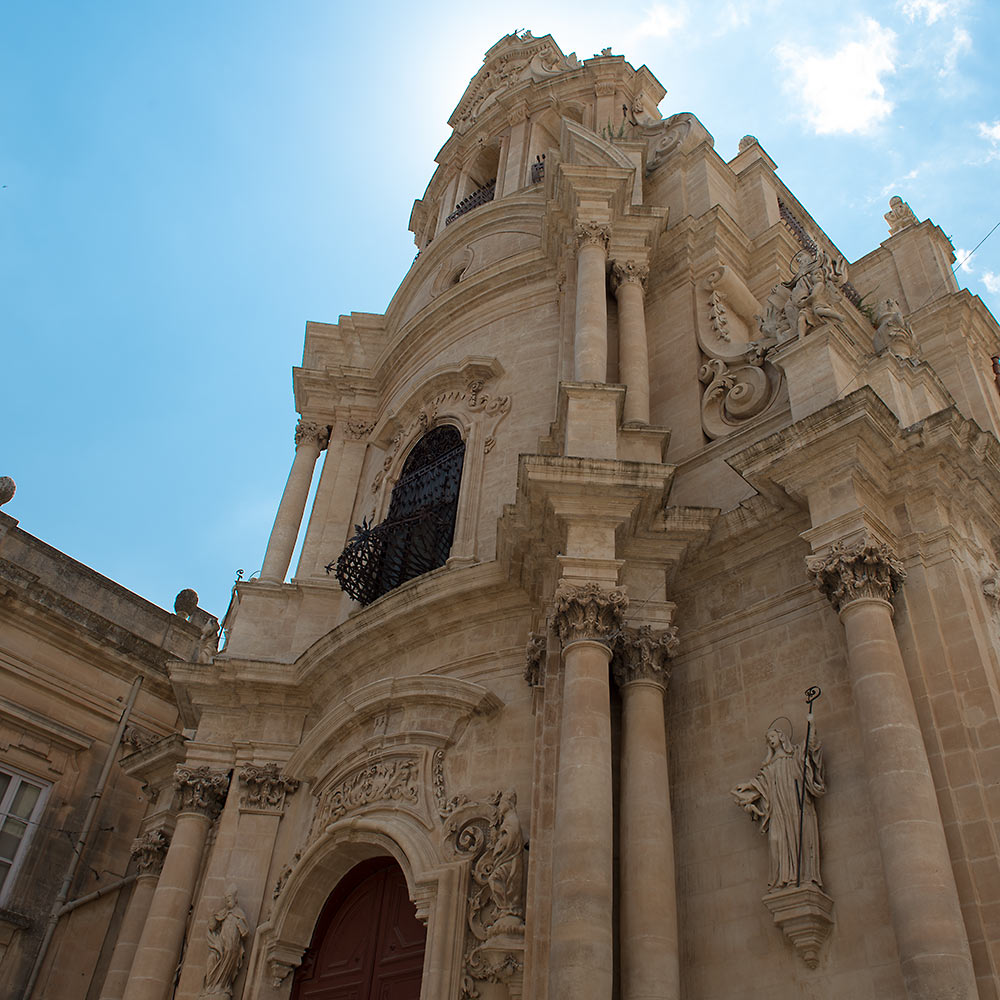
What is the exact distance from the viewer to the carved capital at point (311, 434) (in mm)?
16188

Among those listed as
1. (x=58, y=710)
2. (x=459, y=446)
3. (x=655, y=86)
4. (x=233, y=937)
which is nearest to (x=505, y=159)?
(x=655, y=86)

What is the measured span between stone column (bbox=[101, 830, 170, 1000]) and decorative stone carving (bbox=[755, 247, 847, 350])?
9.83 m

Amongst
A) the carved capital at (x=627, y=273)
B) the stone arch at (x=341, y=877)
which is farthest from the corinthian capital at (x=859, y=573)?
the carved capital at (x=627, y=273)

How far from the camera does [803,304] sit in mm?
10102

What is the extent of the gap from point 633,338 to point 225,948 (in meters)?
8.01

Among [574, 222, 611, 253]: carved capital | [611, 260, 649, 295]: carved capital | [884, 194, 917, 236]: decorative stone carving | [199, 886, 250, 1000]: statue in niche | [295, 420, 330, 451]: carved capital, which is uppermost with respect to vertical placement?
[884, 194, 917, 236]: decorative stone carving

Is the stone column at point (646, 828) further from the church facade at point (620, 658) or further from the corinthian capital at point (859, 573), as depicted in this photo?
the corinthian capital at point (859, 573)

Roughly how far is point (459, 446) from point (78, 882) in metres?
9.04

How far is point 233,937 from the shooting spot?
33.3ft

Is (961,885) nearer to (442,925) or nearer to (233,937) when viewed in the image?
(442,925)

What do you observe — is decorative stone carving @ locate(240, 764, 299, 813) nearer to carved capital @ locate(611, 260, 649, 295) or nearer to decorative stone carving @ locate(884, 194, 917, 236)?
carved capital @ locate(611, 260, 649, 295)

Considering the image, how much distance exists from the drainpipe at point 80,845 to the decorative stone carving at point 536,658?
9.55m

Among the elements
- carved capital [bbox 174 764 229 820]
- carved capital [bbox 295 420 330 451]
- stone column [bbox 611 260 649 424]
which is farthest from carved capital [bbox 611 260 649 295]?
carved capital [bbox 174 764 229 820]

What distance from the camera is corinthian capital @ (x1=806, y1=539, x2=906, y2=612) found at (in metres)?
7.62
